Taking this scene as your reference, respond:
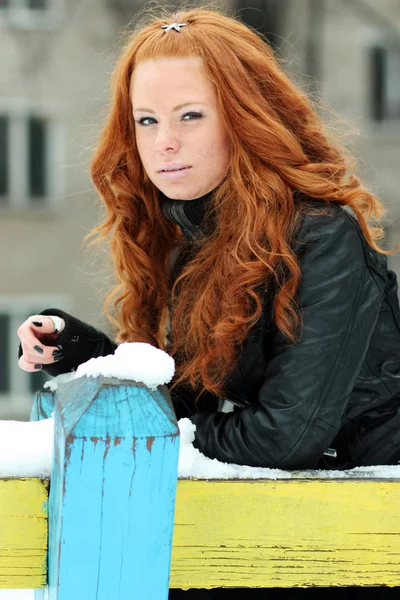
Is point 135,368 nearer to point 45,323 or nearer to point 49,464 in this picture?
point 49,464

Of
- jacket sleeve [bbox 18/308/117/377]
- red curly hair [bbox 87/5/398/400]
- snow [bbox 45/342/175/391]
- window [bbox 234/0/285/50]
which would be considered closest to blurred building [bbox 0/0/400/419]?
window [bbox 234/0/285/50]

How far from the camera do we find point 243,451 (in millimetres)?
1435

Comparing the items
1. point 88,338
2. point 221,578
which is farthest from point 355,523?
point 88,338

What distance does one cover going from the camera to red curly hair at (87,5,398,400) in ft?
5.29

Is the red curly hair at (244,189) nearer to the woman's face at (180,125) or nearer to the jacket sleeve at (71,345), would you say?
the woman's face at (180,125)

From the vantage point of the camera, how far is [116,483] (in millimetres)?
1010

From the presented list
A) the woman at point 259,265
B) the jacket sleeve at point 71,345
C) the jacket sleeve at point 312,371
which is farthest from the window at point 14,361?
the jacket sleeve at point 312,371

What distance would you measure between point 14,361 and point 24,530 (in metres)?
12.3

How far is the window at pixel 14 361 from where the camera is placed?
1286 centimetres

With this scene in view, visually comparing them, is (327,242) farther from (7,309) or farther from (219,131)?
(7,309)

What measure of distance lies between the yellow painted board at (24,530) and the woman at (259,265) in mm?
348

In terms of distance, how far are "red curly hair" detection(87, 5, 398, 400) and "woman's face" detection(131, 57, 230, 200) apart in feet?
0.07

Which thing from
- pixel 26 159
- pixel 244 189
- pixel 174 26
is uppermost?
pixel 174 26

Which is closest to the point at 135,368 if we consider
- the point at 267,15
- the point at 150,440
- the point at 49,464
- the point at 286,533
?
the point at 150,440
